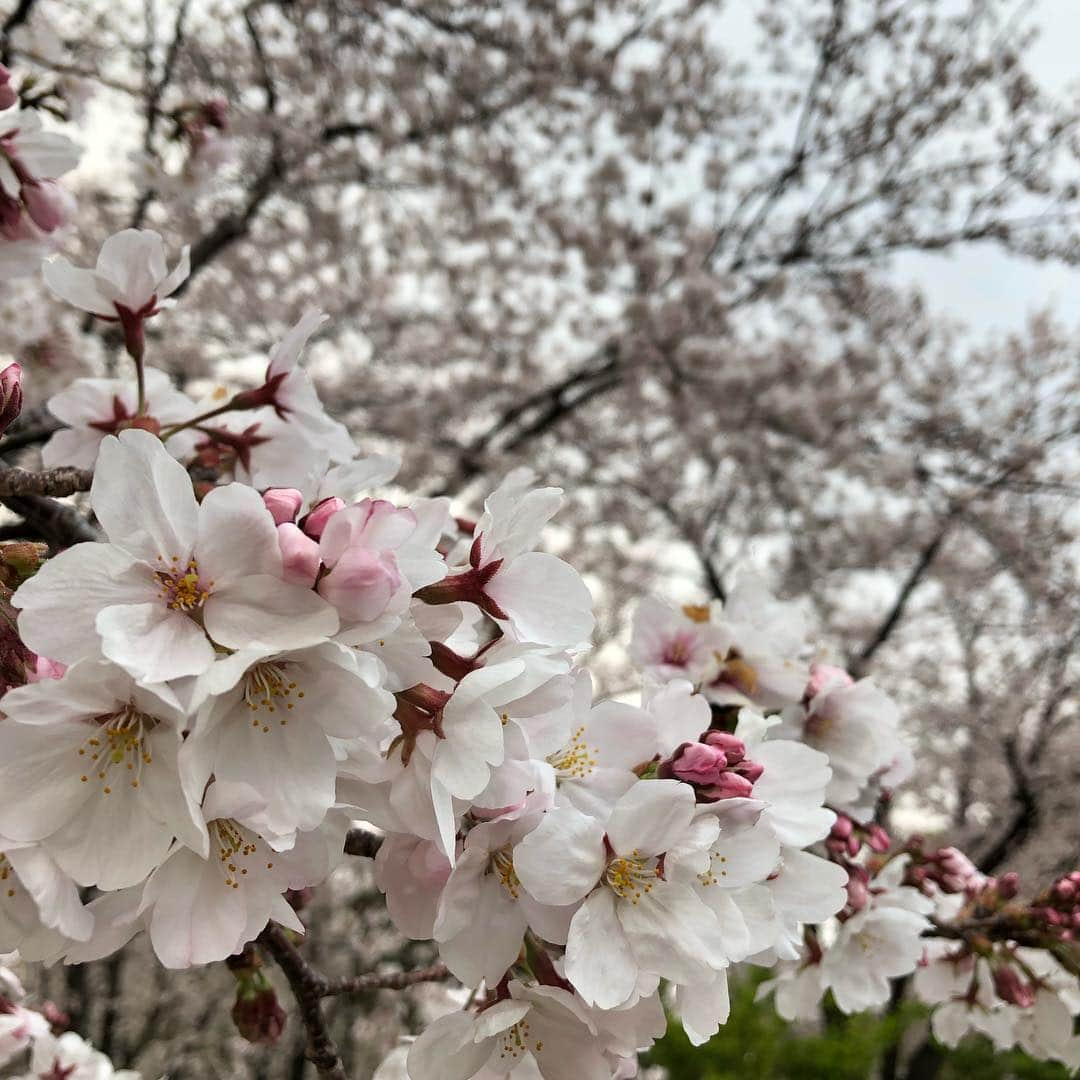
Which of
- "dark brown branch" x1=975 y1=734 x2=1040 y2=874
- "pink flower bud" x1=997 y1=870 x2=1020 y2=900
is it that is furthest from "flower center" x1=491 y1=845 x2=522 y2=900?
"dark brown branch" x1=975 y1=734 x2=1040 y2=874

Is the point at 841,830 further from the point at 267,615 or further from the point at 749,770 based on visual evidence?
the point at 267,615

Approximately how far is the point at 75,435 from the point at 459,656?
0.70m

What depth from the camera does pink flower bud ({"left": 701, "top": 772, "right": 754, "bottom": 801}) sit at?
2.38ft

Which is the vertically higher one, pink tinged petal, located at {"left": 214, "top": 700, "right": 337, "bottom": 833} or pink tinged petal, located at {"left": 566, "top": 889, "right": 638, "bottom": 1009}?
pink tinged petal, located at {"left": 214, "top": 700, "right": 337, "bottom": 833}

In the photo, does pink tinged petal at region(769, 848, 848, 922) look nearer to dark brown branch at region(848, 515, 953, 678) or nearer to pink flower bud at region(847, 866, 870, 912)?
pink flower bud at region(847, 866, 870, 912)

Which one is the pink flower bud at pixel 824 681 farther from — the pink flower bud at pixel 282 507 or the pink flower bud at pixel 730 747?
the pink flower bud at pixel 282 507

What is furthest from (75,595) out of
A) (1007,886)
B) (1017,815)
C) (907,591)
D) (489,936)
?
(1017,815)

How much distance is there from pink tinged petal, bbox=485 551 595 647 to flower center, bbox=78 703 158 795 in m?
0.26

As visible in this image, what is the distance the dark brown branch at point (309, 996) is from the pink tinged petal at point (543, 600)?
0.45 m

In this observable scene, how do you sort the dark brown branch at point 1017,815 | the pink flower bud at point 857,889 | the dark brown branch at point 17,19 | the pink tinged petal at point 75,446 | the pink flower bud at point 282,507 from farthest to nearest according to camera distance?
the dark brown branch at point 1017,815, the dark brown branch at point 17,19, the pink flower bud at point 857,889, the pink tinged petal at point 75,446, the pink flower bud at point 282,507

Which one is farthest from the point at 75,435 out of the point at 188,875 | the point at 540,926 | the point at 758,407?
the point at 758,407

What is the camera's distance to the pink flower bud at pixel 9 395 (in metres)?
0.66

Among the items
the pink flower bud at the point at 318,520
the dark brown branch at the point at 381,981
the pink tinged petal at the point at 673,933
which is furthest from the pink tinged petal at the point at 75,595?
the dark brown branch at the point at 381,981

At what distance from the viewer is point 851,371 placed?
575 centimetres
